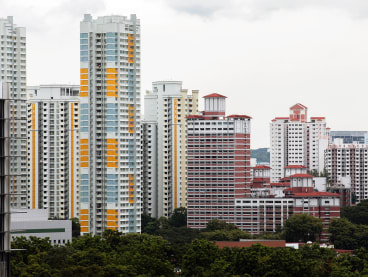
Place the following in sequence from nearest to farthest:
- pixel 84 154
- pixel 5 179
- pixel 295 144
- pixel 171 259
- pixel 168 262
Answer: pixel 5 179 < pixel 168 262 < pixel 171 259 < pixel 84 154 < pixel 295 144

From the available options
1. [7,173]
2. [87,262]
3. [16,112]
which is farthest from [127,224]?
[7,173]

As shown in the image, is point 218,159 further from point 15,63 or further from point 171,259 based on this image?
point 171,259

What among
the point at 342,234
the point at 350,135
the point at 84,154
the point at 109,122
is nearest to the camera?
the point at 109,122

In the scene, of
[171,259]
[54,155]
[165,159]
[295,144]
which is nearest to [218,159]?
[165,159]

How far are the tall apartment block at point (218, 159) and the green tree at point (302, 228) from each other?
270 inches

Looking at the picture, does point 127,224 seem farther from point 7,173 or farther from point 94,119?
point 7,173

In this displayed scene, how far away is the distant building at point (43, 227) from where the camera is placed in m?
48.6

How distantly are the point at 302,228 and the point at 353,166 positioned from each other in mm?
31824

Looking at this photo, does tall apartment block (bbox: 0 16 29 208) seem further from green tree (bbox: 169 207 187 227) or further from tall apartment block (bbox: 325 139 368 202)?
tall apartment block (bbox: 325 139 368 202)

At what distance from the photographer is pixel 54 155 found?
67188 millimetres

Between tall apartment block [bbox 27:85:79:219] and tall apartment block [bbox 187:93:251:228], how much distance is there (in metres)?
8.48

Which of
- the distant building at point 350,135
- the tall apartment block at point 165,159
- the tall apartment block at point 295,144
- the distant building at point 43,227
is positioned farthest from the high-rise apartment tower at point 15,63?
the distant building at point 350,135

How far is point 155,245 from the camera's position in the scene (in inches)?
1531

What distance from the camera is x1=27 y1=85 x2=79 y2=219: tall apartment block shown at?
66250mm
